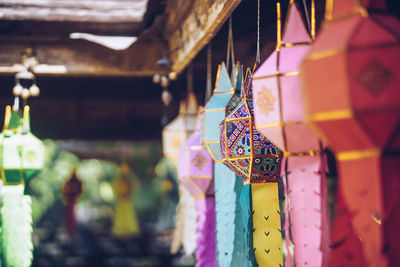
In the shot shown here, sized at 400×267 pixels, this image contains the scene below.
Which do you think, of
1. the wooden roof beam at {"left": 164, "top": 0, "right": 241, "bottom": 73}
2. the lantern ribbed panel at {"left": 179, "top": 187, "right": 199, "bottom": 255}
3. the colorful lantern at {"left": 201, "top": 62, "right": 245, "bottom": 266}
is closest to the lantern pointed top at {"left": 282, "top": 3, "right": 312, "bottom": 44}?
the wooden roof beam at {"left": 164, "top": 0, "right": 241, "bottom": 73}

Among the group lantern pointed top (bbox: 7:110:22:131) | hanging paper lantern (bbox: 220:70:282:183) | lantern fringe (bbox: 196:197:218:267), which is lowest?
lantern fringe (bbox: 196:197:218:267)

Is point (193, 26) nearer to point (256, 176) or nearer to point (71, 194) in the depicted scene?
point (256, 176)

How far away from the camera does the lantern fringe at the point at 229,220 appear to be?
2.91m

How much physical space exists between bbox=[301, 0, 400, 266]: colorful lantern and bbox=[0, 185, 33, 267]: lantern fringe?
2.81m

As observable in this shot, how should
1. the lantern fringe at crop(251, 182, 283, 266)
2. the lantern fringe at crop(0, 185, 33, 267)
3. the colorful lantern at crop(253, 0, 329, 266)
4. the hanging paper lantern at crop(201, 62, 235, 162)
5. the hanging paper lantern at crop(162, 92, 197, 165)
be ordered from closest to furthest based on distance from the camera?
1. the colorful lantern at crop(253, 0, 329, 266)
2. the lantern fringe at crop(251, 182, 283, 266)
3. the hanging paper lantern at crop(201, 62, 235, 162)
4. the lantern fringe at crop(0, 185, 33, 267)
5. the hanging paper lantern at crop(162, 92, 197, 165)

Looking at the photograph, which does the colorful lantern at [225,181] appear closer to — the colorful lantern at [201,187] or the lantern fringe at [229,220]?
the lantern fringe at [229,220]

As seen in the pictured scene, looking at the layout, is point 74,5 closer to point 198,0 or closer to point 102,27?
point 102,27

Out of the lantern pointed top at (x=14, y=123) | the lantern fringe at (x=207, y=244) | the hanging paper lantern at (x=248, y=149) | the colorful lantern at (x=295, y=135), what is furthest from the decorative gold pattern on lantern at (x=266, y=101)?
the lantern pointed top at (x=14, y=123)

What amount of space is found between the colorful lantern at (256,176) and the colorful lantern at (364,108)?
914 mm

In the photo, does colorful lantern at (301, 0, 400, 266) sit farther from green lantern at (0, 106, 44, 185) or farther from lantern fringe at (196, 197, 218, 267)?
green lantern at (0, 106, 44, 185)

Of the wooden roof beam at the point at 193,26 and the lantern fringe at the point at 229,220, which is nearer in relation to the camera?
the lantern fringe at the point at 229,220

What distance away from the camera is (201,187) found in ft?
12.0

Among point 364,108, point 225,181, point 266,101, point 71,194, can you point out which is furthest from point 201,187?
point 71,194

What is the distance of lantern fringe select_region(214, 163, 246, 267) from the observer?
9.55 ft
